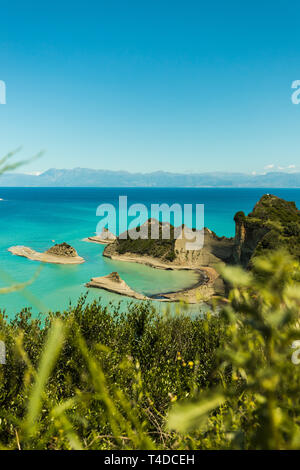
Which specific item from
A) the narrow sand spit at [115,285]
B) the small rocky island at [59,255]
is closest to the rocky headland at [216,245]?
the narrow sand spit at [115,285]

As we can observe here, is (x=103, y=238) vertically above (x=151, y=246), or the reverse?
(x=151, y=246)

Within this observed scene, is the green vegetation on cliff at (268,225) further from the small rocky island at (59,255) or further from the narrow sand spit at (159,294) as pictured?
the small rocky island at (59,255)

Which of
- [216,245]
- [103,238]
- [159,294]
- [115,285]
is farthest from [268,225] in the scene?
[103,238]

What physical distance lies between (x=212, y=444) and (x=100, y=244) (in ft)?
264

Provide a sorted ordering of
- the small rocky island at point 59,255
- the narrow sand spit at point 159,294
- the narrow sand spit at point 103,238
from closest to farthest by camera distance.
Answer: the narrow sand spit at point 159,294 < the small rocky island at point 59,255 < the narrow sand spit at point 103,238

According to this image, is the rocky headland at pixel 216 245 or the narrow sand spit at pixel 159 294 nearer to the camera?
the rocky headland at pixel 216 245

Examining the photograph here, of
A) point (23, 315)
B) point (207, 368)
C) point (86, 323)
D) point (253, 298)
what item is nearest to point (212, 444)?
point (253, 298)

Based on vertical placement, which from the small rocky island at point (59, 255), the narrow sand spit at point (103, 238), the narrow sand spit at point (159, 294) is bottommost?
the narrow sand spit at point (159, 294)

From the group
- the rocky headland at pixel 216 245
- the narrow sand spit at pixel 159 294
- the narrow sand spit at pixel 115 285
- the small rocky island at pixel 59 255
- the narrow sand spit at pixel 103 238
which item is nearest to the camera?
the rocky headland at pixel 216 245

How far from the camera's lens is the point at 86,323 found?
17.0 meters

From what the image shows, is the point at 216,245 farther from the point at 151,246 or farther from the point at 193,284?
the point at 151,246

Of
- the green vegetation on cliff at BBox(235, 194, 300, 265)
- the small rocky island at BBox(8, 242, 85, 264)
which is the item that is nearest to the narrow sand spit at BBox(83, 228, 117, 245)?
the small rocky island at BBox(8, 242, 85, 264)

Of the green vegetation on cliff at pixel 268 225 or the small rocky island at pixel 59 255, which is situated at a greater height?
the green vegetation on cliff at pixel 268 225

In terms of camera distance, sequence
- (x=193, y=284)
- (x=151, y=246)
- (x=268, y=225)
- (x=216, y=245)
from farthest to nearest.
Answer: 1. (x=151, y=246)
2. (x=216, y=245)
3. (x=193, y=284)
4. (x=268, y=225)
